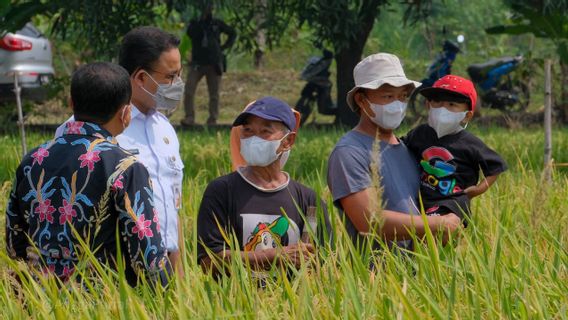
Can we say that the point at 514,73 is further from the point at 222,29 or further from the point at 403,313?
the point at 403,313

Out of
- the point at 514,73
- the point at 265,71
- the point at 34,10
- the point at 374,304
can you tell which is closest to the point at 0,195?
the point at 374,304

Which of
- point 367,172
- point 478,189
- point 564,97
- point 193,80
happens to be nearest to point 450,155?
point 478,189

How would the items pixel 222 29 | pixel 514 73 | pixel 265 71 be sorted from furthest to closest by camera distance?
pixel 265 71
pixel 514 73
pixel 222 29

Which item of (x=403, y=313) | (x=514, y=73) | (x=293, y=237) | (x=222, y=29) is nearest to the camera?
(x=403, y=313)

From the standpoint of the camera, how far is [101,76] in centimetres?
335

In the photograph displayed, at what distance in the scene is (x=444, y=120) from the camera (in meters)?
4.17

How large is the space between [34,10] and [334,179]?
9604 millimetres

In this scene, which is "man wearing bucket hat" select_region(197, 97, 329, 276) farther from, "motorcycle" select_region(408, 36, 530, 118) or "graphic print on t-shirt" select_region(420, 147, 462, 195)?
"motorcycle" select_region(408, 36, 530, 118)

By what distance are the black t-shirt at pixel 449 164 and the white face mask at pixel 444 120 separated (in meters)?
0.03

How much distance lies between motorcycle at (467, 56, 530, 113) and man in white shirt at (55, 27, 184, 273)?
1152 centimetres

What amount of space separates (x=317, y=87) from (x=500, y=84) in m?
2.54

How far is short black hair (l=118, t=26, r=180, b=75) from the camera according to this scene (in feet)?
13.3

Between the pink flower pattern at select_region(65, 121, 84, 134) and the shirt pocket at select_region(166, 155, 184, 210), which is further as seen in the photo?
→ the shirt pocket at select_region(166, 155, 184, 210)

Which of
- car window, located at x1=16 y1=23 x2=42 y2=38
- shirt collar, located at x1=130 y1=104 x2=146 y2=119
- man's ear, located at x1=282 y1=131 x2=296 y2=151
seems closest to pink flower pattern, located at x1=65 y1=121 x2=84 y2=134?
shirt collar, located at x1=130 y1=104 x2=146 y2=119
